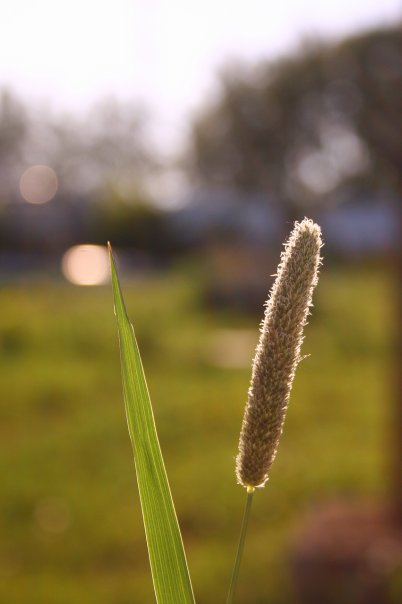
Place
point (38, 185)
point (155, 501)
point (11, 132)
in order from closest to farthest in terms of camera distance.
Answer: point (155, 501) < point (38, 185) < point (11, 132)

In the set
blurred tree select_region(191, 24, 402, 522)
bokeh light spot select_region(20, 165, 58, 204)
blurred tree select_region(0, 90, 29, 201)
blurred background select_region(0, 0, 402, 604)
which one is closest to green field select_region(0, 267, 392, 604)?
blurred background select_region(0, 0, 402, 604)

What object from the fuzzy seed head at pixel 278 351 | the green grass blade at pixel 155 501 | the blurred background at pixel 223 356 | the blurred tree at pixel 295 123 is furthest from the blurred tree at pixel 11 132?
the fuzzy seed head at pixel 278 351

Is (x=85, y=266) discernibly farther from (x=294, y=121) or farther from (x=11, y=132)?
(x=11, y=132)

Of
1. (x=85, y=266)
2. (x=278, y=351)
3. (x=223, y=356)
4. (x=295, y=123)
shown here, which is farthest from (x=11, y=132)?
(x=278, y=351)

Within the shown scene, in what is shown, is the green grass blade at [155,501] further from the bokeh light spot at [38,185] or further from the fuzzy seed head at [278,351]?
the bokeh light spot at [38,185]

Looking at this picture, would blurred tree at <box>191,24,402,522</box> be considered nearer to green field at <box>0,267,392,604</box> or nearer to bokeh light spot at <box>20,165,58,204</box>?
bokeh light spot at <box>20,165,58,204</box>

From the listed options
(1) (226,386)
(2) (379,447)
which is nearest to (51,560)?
(2) (379,447)

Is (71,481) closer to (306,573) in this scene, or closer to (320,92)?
(306,573)
